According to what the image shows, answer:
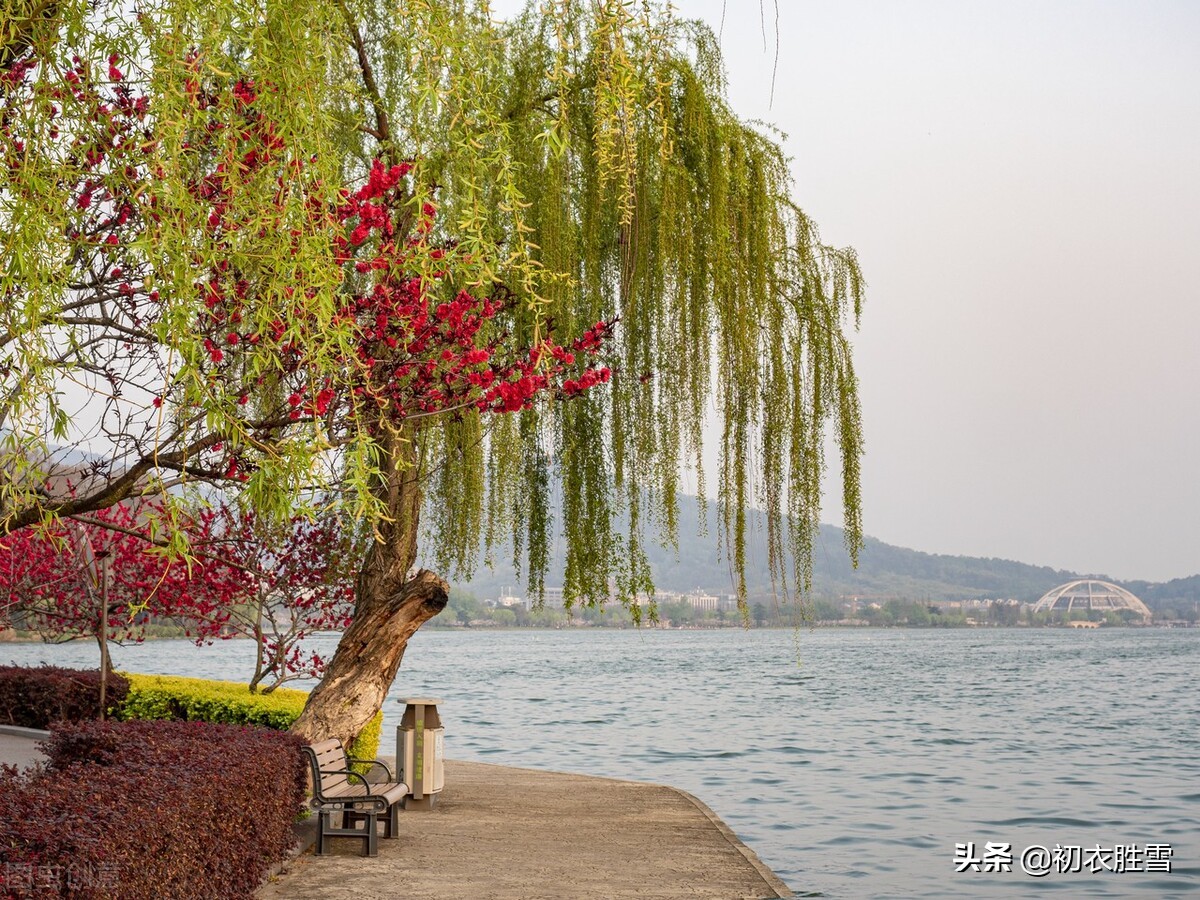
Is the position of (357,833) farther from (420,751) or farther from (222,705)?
(222,705)

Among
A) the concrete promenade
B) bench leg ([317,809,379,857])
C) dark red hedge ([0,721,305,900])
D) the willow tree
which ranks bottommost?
the concrete promenade

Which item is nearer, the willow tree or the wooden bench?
the willow tree

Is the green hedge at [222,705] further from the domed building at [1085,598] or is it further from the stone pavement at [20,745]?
the domed building at [1085,598]

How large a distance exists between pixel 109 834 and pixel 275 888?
2.85 metres

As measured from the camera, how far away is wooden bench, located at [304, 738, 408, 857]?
27.5ft

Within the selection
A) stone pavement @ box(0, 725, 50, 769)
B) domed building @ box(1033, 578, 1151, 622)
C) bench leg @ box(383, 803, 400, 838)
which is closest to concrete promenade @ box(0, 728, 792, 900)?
bench leg @ box(383, 803, 400, 838)

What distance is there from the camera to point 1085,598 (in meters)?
155

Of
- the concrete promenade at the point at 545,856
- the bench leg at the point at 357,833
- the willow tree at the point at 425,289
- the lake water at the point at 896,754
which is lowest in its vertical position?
the lake water at the point at 896,754

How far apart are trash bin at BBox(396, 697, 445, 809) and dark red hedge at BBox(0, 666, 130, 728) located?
17.5 ft

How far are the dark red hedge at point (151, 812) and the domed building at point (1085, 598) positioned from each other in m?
152

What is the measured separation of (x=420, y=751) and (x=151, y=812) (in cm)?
555

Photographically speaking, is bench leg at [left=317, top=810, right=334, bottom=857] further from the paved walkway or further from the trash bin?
the trash bin

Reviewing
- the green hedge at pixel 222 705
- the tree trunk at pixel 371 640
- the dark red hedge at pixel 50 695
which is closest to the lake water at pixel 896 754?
the tree trunk at pixel 371 640

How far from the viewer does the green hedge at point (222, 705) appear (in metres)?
11.7
